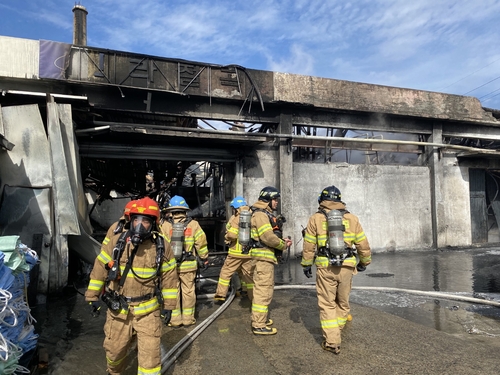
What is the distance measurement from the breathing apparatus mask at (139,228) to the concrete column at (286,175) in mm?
7150

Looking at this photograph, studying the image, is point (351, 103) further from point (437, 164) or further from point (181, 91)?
point (181, 91)

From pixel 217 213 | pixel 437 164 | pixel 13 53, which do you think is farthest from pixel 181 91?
pixel 437 164

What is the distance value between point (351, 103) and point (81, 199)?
26.6 feet

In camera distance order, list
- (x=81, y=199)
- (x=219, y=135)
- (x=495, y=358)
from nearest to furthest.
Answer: (x=495, y=358) → (x=81, y=199) → (x=219, y=135)

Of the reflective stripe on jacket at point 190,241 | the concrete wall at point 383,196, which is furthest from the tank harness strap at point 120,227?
the concrete wall at point 383,196

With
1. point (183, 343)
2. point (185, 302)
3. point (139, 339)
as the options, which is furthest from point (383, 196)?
point (139, 339)

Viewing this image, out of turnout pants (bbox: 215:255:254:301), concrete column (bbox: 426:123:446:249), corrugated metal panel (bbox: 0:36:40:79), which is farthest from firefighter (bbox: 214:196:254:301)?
concrete column (bbox: 426:123:446:249)

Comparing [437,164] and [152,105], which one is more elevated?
[152,105]

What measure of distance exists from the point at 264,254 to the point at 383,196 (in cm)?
820

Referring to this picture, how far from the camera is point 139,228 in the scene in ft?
8.93

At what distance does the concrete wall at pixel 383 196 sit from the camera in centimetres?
1001

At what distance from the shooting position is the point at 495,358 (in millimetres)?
3436

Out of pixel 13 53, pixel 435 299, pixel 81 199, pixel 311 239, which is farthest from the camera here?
pixel 13 53

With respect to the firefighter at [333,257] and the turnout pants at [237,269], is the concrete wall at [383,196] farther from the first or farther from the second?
the firefighter at [333,257]
